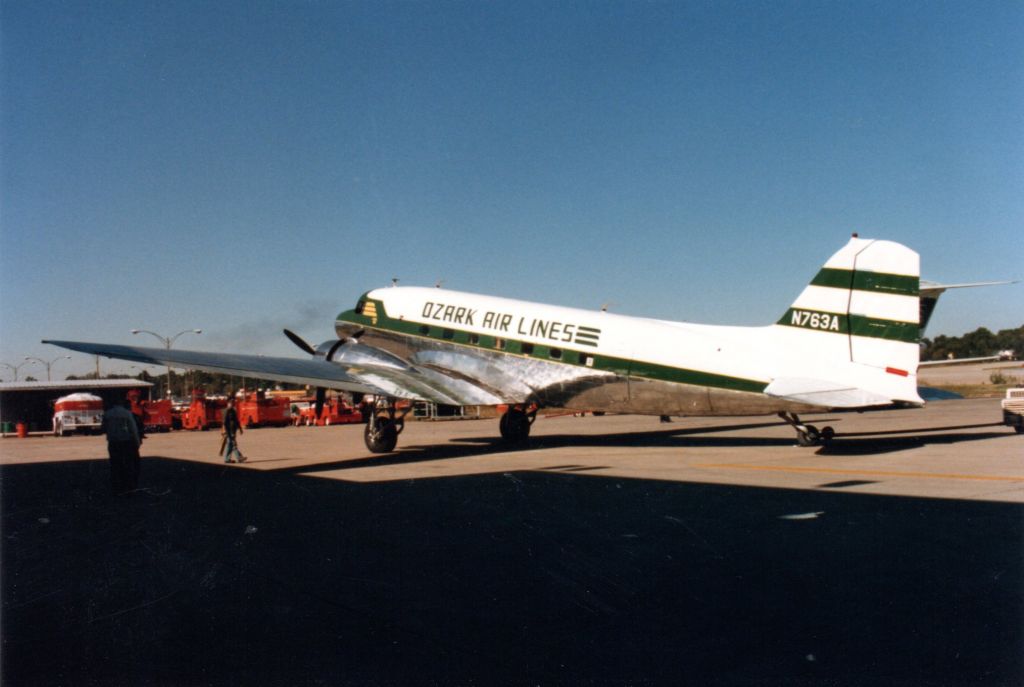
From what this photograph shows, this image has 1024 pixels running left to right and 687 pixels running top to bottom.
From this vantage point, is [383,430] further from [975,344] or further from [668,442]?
[975,344]

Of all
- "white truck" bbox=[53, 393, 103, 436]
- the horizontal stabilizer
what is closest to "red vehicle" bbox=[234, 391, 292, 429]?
"white truck" bbox=[53, 393, 103, 436]

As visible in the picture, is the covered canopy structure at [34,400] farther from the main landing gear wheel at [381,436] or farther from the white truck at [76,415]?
the main landing gear wheel at [381,436]

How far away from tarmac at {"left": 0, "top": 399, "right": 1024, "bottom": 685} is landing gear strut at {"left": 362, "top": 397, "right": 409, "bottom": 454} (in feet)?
17.8

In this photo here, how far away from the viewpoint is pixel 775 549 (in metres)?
7.84

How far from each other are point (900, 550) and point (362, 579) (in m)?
5.10

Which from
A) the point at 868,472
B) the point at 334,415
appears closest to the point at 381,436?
the point at 868,472

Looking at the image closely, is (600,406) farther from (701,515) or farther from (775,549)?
(775,549)

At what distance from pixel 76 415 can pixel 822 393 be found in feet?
136

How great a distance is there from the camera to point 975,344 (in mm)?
112875

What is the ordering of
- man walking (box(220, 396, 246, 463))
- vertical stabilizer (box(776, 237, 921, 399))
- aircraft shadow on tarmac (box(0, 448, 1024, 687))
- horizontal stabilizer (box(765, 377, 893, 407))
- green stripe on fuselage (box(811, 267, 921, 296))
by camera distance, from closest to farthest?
1. aircraft shadow on tarmac (box(0, 448, 1024, 687))
2. horizontal stabilizer (box(765, 377, 893, 407))
3. vertical stabilizer (box(776, 237, 921, 399))
4. green stripe on fuselage (box(811, 267, 921, 296))
5. man walking (box(220, 396, 246, 463))

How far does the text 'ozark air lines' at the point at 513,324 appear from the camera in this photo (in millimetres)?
19872

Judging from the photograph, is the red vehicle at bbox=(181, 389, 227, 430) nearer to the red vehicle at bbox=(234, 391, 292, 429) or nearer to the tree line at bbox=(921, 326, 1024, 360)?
the red vehicle at bbox=(234, 391, 292, 429)

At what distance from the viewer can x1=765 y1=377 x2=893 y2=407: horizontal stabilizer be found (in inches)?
587

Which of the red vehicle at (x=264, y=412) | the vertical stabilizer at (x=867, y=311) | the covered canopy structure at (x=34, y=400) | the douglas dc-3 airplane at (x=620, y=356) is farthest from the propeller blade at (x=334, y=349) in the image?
the covered canopy structure at (x=34, y=400)
